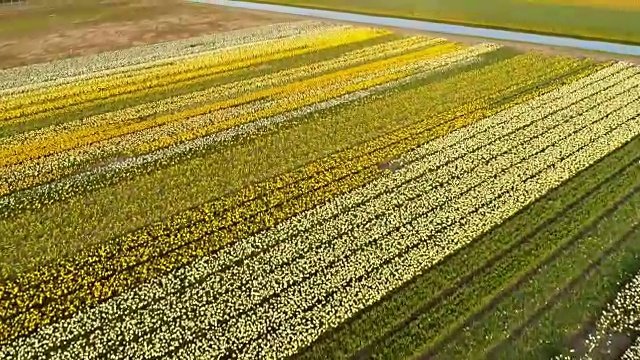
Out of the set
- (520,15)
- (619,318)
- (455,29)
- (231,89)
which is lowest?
(619,318)

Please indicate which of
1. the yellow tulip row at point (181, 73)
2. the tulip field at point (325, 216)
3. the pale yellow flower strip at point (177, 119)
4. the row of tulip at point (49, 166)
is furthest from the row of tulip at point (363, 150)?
the yellow tulip row at point (181, 73)

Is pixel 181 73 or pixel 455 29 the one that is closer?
pixel 181 73

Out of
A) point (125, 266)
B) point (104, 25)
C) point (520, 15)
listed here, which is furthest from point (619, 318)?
point (104, 25)

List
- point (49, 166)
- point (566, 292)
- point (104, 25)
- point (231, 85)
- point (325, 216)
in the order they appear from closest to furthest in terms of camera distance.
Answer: point (566, 292), point (325, 216), point (49, 166), point (231, 85), point (104, 25)

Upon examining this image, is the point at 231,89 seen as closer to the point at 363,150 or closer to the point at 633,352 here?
the point at 363,150

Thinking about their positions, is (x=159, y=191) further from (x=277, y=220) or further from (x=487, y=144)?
(x=487, y=144)

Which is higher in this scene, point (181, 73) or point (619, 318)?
point (181, 73)

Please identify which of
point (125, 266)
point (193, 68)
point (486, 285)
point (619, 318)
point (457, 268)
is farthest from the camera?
point (193, 68)
